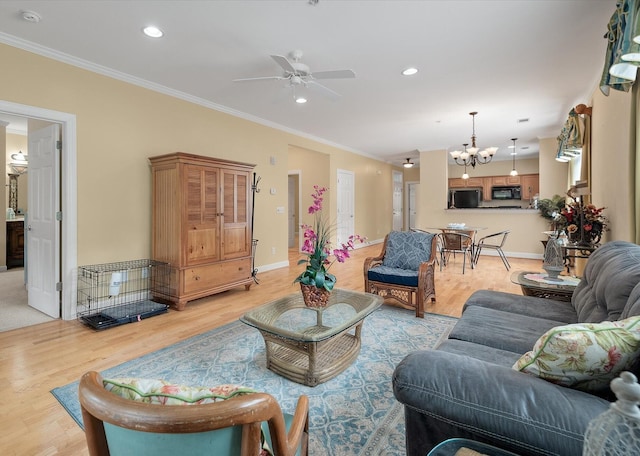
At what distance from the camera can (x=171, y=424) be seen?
0.59 metres

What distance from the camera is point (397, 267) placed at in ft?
12.3

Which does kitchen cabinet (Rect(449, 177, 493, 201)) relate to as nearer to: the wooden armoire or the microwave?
the microwave

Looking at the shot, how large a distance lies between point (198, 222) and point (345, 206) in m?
4.90

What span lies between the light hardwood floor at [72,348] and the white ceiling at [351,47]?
8.68ft

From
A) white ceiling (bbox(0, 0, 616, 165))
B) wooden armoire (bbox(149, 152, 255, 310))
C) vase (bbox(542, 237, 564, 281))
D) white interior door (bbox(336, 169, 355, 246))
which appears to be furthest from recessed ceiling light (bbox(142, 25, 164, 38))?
white interior door (bbox(336, 169, 355, 246))

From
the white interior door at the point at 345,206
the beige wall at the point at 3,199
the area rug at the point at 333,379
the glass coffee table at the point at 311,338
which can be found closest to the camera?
the area rug at the point at 333,379

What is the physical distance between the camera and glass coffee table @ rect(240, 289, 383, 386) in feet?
6.66

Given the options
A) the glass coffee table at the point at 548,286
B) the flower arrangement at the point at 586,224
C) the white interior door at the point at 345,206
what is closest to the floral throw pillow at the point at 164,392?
the glass coffee table at the point at 548,286

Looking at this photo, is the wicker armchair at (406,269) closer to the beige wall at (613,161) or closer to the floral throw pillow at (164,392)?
the beige wall at (613,161)

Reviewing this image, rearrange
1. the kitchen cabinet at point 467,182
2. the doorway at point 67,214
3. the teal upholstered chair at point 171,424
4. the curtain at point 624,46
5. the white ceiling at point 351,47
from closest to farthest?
the teal upholstered chair at point 171,424 → the curtain at point 624,46 → the white ceiling at point 351,47 → the doorway at point 67,214 → the kitchen cabinet at point 467,182

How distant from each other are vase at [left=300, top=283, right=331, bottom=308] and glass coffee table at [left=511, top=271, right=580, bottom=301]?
62.0 inches

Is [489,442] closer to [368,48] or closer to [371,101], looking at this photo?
[368,48]

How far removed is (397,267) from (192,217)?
245cm

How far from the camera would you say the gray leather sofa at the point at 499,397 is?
897 millimetres
